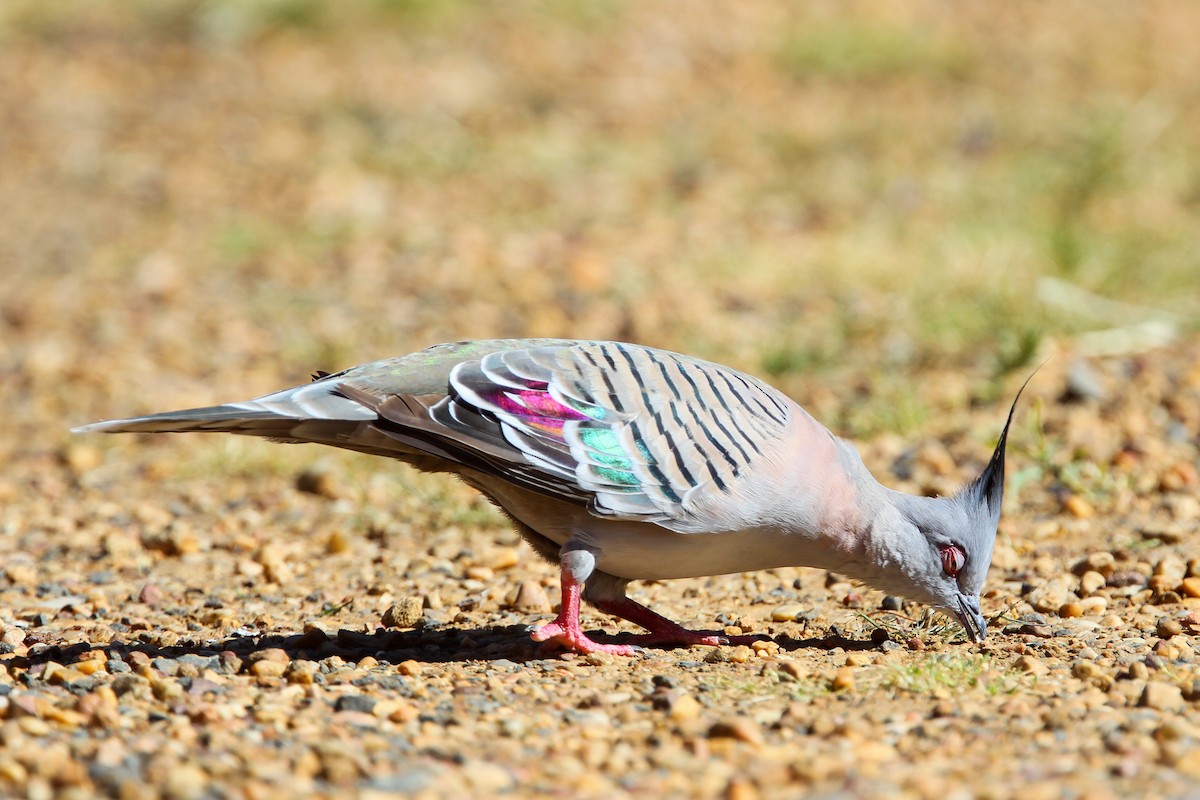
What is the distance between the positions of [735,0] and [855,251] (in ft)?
17.2

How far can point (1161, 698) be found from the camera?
368cm

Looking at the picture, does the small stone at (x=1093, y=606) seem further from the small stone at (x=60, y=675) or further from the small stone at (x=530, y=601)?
the small stone at (x=60, y=675)

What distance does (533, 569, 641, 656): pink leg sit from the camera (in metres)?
4.30

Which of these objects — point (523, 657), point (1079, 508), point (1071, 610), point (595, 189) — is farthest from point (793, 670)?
point (595, 189)

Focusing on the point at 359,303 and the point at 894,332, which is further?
the point at 359,303

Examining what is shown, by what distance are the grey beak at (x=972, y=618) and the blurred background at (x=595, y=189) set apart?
92.9 inches

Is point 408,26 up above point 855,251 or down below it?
above

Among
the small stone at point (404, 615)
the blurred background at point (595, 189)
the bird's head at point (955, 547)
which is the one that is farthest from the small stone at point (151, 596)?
the bird's head at point (955, 547)

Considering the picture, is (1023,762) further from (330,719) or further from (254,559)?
(254,559)

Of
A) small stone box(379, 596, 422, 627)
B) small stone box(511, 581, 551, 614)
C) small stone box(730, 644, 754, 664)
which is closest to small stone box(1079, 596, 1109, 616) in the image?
small stone box(730, 644, 754, 664)

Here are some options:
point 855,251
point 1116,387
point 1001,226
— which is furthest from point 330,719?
point 1001,226

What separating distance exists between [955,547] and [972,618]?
23 centimetres

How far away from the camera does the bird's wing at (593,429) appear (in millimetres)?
4094

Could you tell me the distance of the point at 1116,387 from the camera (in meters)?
7.00
